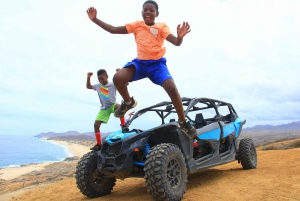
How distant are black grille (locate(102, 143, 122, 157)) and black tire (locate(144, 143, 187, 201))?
0.59m

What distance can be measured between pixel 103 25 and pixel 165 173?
242cm

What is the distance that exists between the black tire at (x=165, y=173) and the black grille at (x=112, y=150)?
0.59 metres

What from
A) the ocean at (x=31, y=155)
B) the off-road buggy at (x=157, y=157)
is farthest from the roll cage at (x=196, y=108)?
the ocean at (x=31, y=155)

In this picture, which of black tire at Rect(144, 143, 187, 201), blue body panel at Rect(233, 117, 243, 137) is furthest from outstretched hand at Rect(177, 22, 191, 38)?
blue body panel at Rect(233, 117, 243, 137)

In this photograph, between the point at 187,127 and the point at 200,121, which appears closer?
the point at 187,127

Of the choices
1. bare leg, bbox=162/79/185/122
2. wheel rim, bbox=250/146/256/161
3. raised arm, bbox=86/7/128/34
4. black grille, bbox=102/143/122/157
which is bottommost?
wheel rim, bbox=250/146/256/161

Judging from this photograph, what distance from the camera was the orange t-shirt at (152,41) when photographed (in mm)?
4508

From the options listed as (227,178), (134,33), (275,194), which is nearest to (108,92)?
(134,33)

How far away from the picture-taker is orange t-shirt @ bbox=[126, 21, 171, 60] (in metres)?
4.51

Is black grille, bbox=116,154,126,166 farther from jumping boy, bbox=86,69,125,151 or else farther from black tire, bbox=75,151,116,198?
jumping boy, bbox=86,69,125,151

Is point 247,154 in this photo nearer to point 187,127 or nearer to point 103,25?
point 187,127

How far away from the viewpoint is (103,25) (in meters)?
4.66

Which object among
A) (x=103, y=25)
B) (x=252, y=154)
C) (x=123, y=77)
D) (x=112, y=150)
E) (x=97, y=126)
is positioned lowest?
(x=252, y=154)

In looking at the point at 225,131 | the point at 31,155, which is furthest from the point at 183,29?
the point at 31,155
